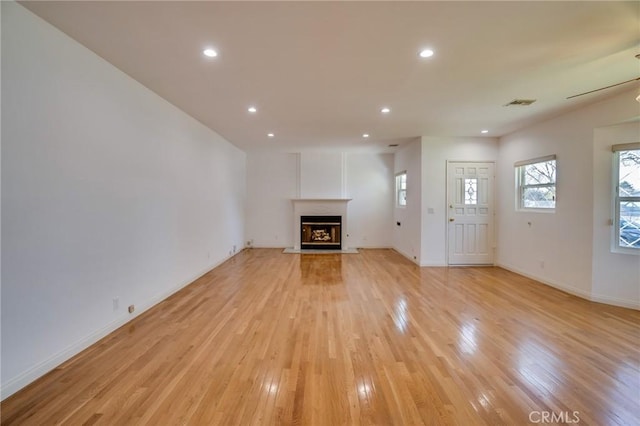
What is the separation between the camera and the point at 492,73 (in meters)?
2.87

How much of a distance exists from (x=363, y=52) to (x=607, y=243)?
161 inches

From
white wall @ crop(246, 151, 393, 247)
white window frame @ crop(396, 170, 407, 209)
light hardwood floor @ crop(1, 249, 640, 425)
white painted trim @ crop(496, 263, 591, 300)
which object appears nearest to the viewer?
light hardwood floor @ crop(1, 249, 640, 425)

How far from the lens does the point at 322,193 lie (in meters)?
7.82

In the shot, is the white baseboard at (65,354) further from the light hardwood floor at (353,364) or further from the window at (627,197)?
the window at (627,197)

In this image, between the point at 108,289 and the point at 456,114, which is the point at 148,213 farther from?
the point at 456,114

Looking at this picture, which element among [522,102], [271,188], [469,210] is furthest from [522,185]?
[271,188]

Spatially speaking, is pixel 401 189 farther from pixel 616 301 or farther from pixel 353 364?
pixel 353 364

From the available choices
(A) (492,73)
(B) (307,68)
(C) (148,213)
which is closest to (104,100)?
(C) (148,213)

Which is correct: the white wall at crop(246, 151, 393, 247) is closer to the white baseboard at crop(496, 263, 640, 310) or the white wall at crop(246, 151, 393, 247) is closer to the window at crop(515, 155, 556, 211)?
the window at crop(515, 155, 556, 211)

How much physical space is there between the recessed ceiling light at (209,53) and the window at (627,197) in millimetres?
4958

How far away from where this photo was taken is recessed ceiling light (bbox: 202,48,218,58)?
244 centimetres

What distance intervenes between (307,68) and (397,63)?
87 centimetres

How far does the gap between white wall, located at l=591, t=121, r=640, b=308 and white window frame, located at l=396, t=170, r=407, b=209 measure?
3.46m

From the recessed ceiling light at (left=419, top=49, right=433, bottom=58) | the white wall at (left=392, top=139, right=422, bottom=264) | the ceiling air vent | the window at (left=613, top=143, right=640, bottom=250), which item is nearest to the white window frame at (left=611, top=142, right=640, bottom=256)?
the window at (left=613, top=143, right=640, bottom=250)
